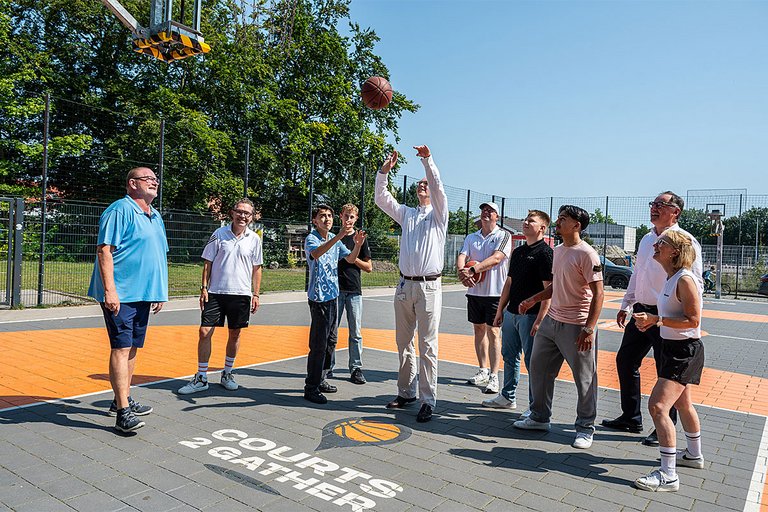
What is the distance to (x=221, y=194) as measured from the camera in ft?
Answer: 86.0

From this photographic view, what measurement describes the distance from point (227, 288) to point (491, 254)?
2927mm

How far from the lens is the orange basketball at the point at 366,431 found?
4.59m

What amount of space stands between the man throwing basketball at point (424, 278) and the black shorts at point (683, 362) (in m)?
2.00

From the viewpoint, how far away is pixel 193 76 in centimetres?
2933

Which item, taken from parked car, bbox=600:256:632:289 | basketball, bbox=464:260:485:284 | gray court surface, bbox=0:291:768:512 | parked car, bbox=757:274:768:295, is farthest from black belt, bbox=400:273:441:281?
parked car, bbox=757:274:768:295

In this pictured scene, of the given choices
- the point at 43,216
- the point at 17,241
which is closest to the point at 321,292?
the point at 17,241

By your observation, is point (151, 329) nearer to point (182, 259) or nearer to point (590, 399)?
point (182, 259)

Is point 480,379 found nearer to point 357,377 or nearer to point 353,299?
point 357,377

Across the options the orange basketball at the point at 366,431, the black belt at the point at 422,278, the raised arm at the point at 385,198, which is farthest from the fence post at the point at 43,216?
the orange basketball at the point at 366,431

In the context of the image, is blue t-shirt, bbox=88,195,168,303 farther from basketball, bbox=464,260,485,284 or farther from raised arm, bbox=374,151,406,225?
basketball, bbox=464,260,485,284

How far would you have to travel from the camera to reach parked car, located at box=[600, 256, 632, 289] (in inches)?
971

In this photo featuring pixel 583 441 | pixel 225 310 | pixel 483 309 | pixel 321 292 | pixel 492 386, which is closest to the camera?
pixel 583 441

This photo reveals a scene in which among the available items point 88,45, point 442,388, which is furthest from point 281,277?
point 88,45

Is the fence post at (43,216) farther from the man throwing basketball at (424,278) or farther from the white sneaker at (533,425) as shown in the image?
the white sneaker at (533,425)
